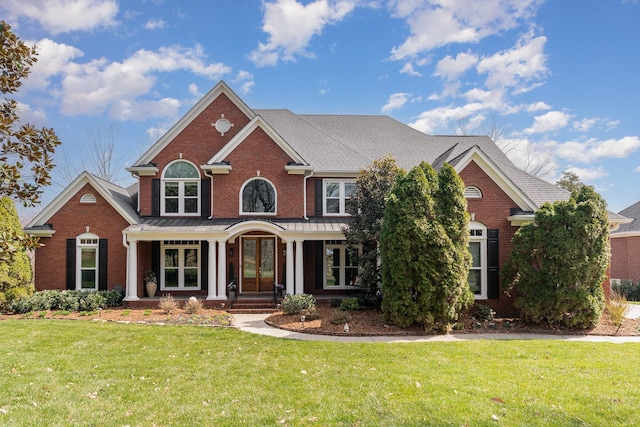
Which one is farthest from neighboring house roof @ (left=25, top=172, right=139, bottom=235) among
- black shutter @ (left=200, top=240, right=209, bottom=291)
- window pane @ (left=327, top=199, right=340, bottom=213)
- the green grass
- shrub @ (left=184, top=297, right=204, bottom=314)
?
window pane @ (left=327, top=199, right=340, bottom=213)

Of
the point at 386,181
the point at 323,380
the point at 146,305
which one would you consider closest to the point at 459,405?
the point at 323,380

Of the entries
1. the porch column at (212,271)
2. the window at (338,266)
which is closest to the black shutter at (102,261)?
the porch column at (212,271)

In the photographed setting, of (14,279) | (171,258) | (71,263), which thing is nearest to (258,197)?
(171,258)

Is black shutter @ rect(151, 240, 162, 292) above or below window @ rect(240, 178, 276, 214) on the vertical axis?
below

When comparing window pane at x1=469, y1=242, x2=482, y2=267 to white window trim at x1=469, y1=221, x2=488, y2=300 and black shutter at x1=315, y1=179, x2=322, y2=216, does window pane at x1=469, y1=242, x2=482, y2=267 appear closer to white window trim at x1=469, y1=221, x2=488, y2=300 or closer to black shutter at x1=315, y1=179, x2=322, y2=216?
white window trim at x1=469, y1=221, x2=488, y2=300

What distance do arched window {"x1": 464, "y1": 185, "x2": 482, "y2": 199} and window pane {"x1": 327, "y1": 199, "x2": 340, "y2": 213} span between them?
18.4ft

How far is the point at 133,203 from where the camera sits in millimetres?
18078

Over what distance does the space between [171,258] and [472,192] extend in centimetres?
1270

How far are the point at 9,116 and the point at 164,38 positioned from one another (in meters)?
11.1

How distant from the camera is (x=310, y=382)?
21.5ft

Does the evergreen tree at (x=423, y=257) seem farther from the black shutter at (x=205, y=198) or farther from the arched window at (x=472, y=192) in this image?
the black shutter at (x=205, y=198)

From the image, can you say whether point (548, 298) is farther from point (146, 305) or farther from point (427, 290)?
point (146, 305)

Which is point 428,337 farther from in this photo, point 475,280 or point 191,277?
point 191,277

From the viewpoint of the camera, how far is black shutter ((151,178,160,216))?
17.0m
